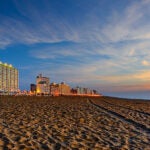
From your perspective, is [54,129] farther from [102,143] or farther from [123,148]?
[123,148]

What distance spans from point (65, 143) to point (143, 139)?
4.43 metres

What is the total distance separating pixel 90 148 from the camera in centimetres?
1141

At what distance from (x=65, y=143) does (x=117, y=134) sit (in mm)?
4198

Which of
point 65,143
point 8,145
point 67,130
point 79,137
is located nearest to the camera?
point 8,145

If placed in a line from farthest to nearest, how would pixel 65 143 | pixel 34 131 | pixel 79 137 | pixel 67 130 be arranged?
1. pixel 67 130
2. pixel 34 131
3. pixel 79 137
4. pixel 65 143

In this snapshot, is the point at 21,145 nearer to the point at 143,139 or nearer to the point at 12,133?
the point at 12,133

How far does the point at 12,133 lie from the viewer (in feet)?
45.3

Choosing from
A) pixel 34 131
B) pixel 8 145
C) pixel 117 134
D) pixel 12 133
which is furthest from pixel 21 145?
pixel 117 134

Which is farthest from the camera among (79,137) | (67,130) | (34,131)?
(67,130)

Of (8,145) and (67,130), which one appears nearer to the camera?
(8,145)

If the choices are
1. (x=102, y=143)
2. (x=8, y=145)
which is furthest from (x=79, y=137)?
(x=8, y=145)

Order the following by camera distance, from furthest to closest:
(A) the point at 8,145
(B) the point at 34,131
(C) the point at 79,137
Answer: (B) the point at 34,131 < (C) the point at 79,137 < (A) the point at 8,145

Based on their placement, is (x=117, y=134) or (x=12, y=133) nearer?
(x=12, y=133)

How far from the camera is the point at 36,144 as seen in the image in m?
11.6
